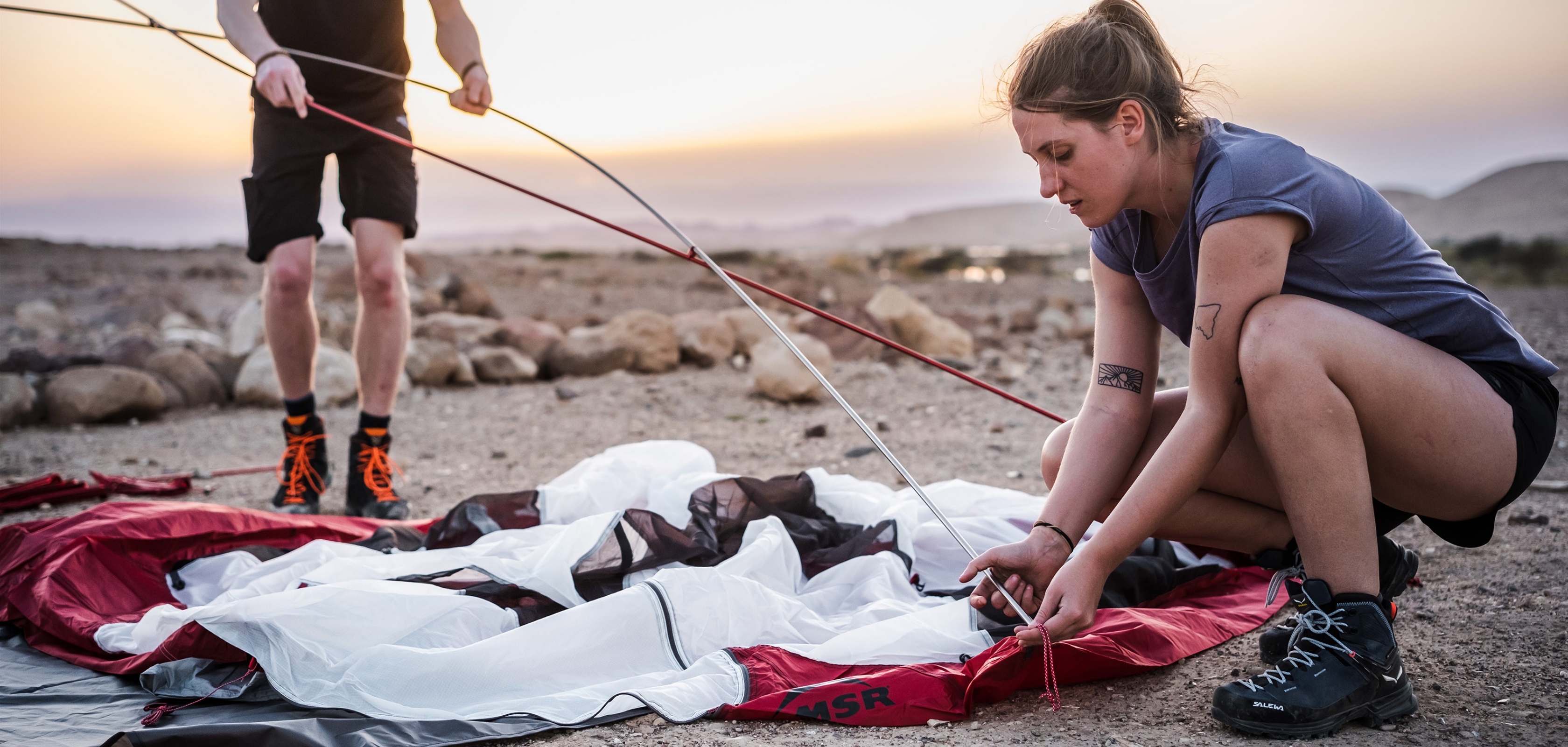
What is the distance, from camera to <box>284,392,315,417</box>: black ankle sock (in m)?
3.33

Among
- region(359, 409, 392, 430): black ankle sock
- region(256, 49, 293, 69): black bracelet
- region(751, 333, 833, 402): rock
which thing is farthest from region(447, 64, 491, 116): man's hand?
region(751, 333, 833, 402): rock

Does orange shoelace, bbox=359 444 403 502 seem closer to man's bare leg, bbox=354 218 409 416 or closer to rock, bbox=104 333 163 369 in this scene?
man's bare leg, bbox=354 218 409 416

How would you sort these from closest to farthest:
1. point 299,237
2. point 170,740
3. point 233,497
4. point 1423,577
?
point 170,740 → point 1423,577 → point 299,237 → point 233,497

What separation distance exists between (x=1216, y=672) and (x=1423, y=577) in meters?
0.94

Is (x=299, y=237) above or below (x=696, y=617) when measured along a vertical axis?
above

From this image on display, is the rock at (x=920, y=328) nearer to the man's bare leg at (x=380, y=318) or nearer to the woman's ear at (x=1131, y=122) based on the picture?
the man's bare leg at (x=380, y=318)

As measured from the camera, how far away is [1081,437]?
78.8 inches

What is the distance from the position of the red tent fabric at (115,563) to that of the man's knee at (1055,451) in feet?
5.78

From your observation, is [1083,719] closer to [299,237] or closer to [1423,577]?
[1423,577]

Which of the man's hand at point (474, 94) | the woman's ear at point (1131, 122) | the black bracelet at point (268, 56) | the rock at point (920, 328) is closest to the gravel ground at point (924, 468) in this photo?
the rock at point (920, 328)

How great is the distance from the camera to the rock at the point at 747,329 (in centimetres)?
676

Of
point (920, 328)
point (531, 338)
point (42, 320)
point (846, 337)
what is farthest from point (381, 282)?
point (42, 320)

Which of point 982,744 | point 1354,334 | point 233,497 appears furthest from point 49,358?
point 1354,334

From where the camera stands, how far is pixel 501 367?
6.10m
